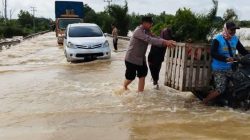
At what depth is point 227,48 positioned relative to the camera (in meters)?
7.44

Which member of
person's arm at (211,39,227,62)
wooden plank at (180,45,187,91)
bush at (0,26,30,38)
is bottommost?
bush at (0,26,30,38)

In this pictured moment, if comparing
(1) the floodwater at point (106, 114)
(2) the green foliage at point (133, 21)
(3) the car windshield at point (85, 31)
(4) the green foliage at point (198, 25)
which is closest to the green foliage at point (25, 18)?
(2) the green foliage at point (133, 21)

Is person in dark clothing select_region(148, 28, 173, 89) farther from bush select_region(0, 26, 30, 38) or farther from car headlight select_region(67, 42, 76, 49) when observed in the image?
bush select_region(0, 26, 30, 38)

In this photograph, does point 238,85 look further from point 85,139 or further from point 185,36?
point 185,36

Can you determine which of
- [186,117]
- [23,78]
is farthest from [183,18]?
[186,117]

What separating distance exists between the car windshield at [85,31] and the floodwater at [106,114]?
6257mm

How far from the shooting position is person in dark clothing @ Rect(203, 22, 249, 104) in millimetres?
7328

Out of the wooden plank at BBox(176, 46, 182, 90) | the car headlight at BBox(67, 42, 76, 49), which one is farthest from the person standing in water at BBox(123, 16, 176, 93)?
the car headlight at BBox(67, 42, 76, 49)

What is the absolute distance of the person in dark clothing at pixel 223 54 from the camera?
7.33m

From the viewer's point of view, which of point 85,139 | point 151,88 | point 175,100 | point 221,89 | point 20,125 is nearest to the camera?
point 85,139

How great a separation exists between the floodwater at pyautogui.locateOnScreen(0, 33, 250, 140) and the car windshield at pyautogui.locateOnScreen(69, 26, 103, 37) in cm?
626

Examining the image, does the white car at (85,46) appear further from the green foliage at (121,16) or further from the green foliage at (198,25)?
the green foliage at (121,16)

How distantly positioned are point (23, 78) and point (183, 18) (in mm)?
10847

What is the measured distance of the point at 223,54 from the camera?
745cm
